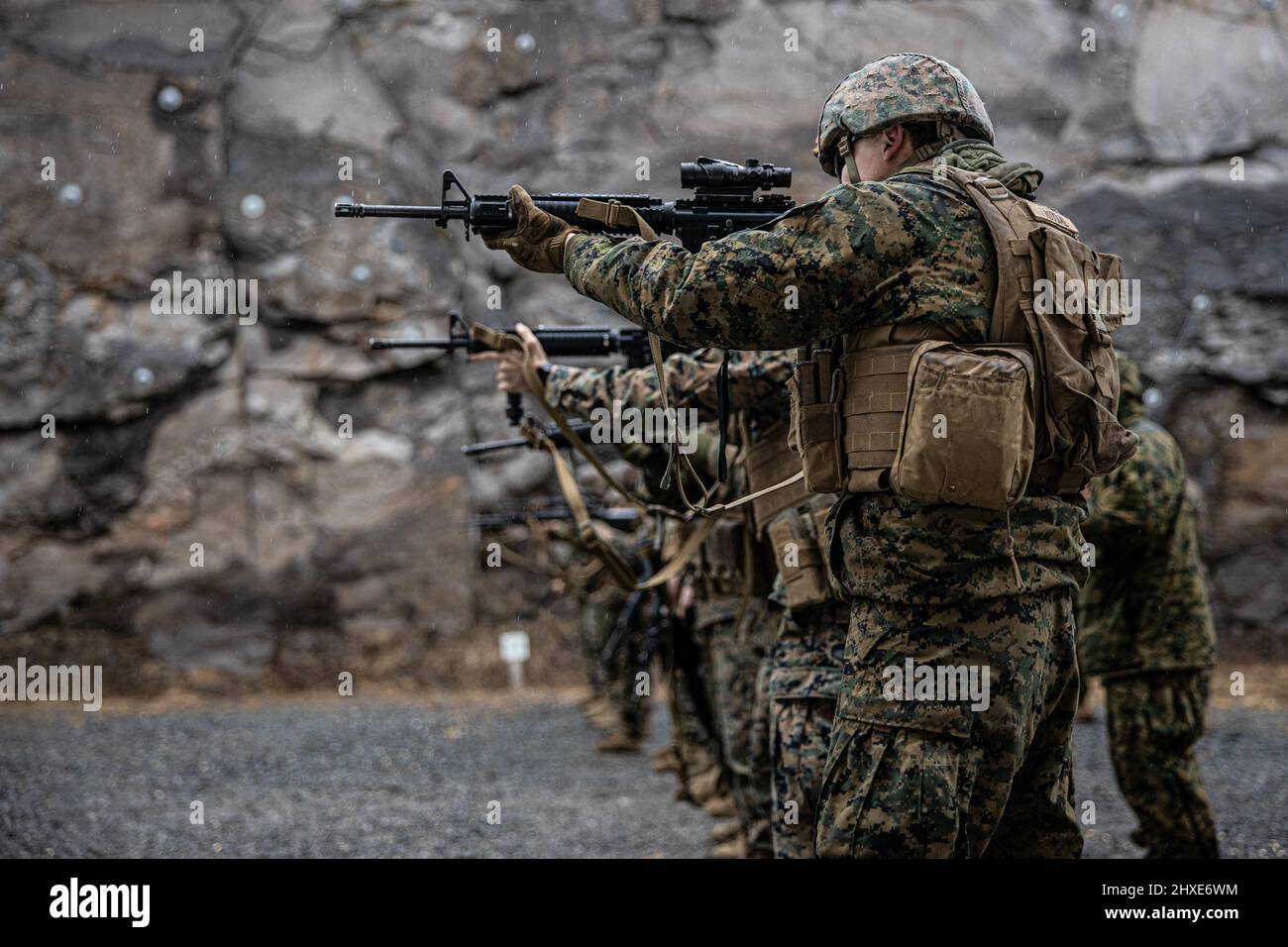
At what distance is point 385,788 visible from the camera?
751cm

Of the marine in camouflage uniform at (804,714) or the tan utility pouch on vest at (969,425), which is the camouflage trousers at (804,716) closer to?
the marine in camouflage uniform at (804,714)

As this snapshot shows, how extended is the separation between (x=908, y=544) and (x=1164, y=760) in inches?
98.9

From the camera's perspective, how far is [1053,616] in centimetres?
275

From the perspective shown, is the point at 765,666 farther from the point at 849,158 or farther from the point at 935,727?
the point at 849,158

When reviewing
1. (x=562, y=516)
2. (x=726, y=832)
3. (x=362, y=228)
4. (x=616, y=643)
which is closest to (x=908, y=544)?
(x=726, y=832)

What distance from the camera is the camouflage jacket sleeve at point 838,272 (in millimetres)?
2533

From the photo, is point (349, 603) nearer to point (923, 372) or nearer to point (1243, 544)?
point (1243, 544)

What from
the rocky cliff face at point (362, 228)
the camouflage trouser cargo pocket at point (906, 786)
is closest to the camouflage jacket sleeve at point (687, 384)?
the camouflage trouser cargo pocket at point (906, 786)

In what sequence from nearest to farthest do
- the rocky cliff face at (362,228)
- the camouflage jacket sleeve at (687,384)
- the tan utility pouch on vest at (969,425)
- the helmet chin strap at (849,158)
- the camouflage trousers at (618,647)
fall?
the tan utility pouch on vest at (969,425) < the helmet chin strap at (849,158) < the camouflage jacket sleeve at (687,384) < the camouflage trousers at (618,647) < the rocky cliff face at (362,228)

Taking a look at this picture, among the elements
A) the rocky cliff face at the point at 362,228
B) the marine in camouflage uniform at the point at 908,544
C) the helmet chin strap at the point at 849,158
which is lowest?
→ the marine in camouflage uniform at the point at 908,544

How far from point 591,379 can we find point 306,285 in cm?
1012

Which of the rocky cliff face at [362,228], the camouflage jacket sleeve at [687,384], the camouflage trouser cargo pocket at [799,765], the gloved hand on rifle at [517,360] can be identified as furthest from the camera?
the rocky cliff face at [362,228]
